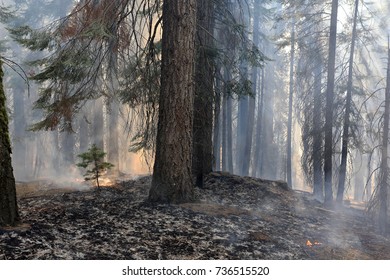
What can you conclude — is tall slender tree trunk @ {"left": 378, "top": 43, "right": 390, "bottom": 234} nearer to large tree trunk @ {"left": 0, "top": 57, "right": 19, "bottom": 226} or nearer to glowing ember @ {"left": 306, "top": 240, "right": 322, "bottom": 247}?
glowing ember @ {"left": 306, "top": 240, "right": 322, "bottom": 247}

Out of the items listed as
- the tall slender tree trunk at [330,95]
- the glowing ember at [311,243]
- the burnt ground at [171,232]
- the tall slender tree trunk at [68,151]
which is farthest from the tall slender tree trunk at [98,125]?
the glowing ember at [311,243]

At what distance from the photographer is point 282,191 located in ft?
37.7

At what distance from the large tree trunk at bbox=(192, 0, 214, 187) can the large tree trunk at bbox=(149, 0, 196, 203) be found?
1.76 meters

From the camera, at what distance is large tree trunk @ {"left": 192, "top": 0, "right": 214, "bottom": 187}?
30.9ft

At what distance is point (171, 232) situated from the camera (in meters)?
5.74

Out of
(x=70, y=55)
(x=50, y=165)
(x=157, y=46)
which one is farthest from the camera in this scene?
(x=50, y=165)

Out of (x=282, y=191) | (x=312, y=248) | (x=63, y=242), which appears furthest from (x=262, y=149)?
(x=63, y=242)

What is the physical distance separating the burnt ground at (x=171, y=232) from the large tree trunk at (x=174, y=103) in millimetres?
633

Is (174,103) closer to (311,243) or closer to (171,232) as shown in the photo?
(171,232)

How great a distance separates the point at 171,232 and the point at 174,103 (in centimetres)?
281

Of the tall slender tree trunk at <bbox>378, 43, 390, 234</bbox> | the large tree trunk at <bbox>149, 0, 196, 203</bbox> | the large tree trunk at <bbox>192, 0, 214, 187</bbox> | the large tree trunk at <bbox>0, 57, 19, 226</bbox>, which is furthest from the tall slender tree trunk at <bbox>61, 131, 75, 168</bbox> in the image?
the tall slender tree trunk at <bbox>378, 43, 390, 234</bbox>

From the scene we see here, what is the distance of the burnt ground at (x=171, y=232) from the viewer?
15.6 ft

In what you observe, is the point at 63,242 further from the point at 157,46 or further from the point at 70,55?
the point at 157,46
